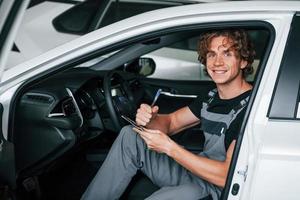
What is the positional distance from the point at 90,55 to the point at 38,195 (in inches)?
38.3

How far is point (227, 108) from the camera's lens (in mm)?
Result: 2180

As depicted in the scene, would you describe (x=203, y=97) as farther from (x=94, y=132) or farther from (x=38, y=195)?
(x=38, y=195)

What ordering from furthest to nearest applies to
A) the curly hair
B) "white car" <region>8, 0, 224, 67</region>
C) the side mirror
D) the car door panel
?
"white car" <region>8, 0, 224, 67</region>, the side mirror, the curly hair, the car door panel

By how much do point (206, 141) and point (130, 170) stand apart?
0.42 meters

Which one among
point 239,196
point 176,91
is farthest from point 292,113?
point 176,91

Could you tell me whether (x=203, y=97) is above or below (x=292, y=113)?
below

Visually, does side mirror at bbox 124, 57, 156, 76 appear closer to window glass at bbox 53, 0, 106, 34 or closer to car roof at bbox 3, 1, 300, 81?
car roof at bbox 3, 1, 300, 81

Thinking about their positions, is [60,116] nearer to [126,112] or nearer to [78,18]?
[126,112]

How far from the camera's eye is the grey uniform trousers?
2.32m

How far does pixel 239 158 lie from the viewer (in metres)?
1.80

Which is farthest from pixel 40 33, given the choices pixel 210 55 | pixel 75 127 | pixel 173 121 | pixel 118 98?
pixel 210 55

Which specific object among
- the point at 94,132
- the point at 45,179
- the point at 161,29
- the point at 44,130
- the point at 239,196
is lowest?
the point at 45,179

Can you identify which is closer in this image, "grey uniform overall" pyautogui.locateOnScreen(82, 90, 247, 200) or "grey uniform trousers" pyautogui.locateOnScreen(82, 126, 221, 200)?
"grey uniform overall" pyautogui.locateOnScreen(82, 90, 247, 200)

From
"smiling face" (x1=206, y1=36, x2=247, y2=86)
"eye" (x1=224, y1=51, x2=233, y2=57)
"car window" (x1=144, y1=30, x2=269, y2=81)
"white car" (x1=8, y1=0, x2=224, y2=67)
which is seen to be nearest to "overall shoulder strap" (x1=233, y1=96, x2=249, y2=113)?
"smiling face" (x1=206, y1=36, x2=247, y2=86)
